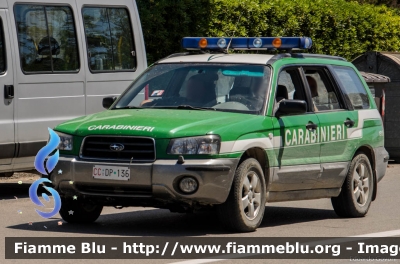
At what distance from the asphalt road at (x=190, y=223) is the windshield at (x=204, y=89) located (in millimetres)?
1121

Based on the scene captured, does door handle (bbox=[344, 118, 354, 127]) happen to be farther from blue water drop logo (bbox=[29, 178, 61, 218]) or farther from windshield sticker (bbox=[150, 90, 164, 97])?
blue water drop logo (bbox=[29, 178, 61, 218])

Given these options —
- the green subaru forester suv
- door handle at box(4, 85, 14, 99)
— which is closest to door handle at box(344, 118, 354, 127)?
the green subaru forester suv

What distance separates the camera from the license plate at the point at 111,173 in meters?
8.48

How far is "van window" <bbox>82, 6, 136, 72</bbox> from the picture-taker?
12.5m

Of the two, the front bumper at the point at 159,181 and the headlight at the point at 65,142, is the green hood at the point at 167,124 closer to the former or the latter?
the headlight at the point at 65,142

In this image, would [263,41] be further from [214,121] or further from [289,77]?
[214,121]

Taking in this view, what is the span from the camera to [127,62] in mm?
12930

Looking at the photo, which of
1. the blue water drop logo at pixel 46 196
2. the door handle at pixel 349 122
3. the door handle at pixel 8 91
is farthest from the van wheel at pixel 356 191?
the door handle at pixel 8 91

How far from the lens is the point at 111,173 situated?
8531mm

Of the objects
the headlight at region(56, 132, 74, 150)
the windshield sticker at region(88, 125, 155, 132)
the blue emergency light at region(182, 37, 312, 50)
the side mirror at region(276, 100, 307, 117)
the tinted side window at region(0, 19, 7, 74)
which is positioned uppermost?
the blue emergency light at region(182, 37, 312, 50)

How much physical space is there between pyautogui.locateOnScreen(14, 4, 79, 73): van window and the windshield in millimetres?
2159

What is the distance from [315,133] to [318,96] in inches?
22.2

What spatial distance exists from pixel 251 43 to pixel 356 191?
1912 millimetres

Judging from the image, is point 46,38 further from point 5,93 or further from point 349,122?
point 349,122
